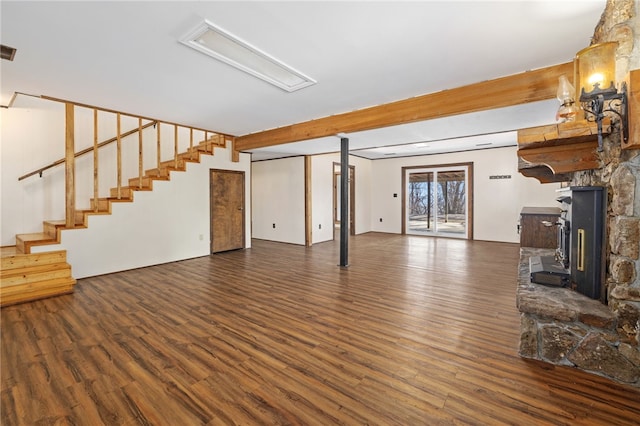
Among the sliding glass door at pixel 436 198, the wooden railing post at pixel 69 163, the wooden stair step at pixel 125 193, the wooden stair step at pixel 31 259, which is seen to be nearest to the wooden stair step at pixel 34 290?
the wooden stair step at pixel 31 259

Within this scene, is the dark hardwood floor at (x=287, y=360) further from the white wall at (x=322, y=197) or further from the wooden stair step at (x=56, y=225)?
the white wall at (x=322, y=197)

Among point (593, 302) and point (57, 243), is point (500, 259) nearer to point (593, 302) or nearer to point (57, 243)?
point (593, 302)

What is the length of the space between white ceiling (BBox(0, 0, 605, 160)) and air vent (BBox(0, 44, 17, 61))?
0.14ft

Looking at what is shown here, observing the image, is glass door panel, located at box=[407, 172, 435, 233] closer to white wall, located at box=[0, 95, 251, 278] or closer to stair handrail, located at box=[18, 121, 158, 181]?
white wall, located at box=[0, 95, 251, 278]

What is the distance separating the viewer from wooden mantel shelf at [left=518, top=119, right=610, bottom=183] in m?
1.99

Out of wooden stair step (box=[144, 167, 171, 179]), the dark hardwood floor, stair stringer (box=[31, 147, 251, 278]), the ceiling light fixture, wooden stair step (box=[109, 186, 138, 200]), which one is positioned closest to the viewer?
the dark hardwood floor

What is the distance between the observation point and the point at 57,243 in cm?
411

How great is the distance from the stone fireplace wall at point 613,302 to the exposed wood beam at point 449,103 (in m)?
0.81

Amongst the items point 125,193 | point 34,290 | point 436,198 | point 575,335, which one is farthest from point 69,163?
point 436,198

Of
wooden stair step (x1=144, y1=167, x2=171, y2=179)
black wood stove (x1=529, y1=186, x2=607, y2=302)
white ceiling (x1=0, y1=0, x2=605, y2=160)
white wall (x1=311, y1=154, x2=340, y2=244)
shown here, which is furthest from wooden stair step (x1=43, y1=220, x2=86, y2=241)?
black wood stove (x1=529, y1=186, x2=607, y2=302)

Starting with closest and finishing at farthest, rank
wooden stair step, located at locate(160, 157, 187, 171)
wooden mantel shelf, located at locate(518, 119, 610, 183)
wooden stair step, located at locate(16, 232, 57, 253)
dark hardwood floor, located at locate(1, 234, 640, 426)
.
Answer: dark hardwood floor, located at locate(1, 234, 640, 426)
wooden mantel shelf, located at locate(518, 119, 610, 183)
wooden stair step, located at locate(16, 232, 57, 253)
wooden stair step, located at locate(160, 157, 187, 171)

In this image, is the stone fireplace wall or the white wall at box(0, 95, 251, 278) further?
the white wall at box(0, 95, 251, 278)

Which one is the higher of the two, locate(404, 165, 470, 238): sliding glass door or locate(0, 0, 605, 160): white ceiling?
locate(0, 0, 605, 160): white ceiling

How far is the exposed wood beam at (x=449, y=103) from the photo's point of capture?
119 inches
